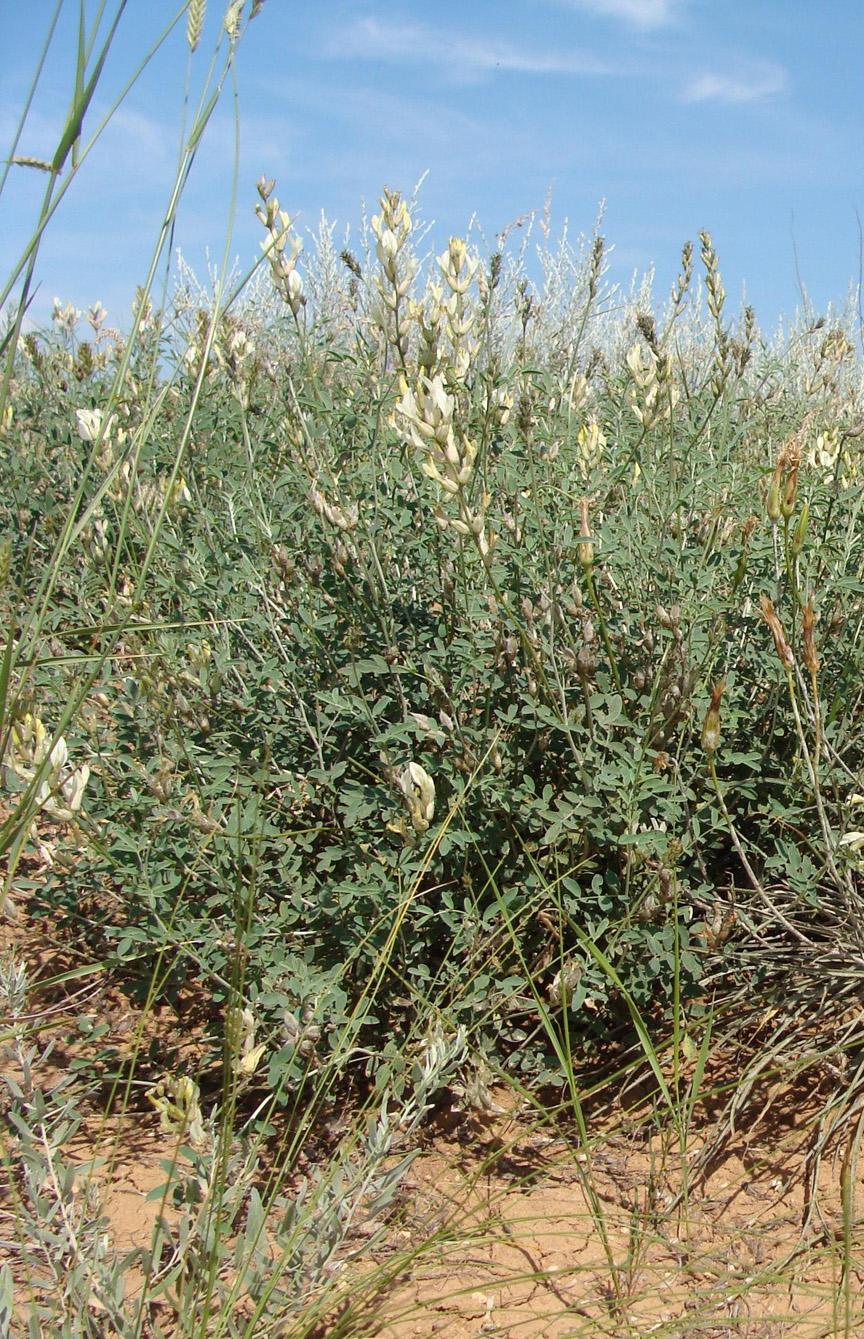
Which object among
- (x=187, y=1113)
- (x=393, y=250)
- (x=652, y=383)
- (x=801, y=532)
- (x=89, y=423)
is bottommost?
(x=187, y=1113)

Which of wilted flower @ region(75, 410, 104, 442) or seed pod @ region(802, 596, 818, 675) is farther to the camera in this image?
wilted flower @ region(75, 410, 104, 442)

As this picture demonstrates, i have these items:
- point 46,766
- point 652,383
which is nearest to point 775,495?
point 652,383

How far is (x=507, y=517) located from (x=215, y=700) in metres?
0.80

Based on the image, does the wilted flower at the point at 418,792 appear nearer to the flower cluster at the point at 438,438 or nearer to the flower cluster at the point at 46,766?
the flower cluster at the point at 438,438

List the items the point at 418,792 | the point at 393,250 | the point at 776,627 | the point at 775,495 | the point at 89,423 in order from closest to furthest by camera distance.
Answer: the point at 776,627 < the point at 775,495 < the point at 418,792 < the point at 393,250 < the point at 89,423

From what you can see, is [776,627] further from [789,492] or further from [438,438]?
[438,438]

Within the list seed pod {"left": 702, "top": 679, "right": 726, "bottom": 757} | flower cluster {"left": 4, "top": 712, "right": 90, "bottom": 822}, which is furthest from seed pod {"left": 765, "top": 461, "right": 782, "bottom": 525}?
flower cluster {"left": 4, "top": 712, "right": 90, "bottom": 822}

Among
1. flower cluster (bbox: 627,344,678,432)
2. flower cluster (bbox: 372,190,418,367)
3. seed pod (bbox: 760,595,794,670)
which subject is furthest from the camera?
flower cluster (bbox: 627,344,678,432)

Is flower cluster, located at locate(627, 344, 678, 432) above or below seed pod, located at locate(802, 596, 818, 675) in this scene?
above

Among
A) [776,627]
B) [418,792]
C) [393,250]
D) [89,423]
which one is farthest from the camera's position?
[89,423]

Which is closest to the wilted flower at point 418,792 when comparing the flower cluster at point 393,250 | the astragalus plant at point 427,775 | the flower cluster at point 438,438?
the astragalus plant at point 427,775

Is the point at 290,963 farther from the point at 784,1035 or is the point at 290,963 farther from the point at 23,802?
the point at 784,1035

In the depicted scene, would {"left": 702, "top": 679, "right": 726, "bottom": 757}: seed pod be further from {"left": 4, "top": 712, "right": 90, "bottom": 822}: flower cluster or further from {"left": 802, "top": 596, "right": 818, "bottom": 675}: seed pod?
{"left": 4, "top": 712, "right": 90, "bottom": 822}: flower cluster

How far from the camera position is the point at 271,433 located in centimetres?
392
